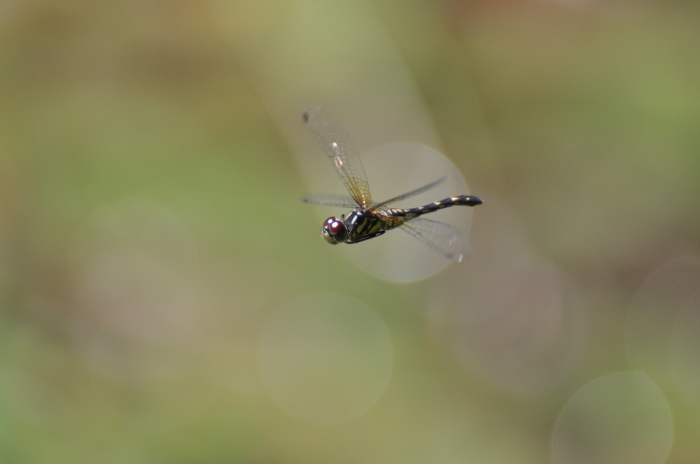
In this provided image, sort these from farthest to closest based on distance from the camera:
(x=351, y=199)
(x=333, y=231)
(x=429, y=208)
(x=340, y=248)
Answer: (x=340, y=248) < (x=429, y=208) < (x=351, y=199) < (x=333, y=231)

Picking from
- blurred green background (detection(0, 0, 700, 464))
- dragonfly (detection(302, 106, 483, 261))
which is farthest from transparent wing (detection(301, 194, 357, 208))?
blurred green background (detection(0, 0, 700, 464))

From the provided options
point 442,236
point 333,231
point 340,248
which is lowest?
point 333,231

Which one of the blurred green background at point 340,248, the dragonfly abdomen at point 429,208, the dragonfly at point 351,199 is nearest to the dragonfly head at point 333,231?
the dragonfly at point 351,199

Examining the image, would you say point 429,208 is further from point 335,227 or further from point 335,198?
point 335,227

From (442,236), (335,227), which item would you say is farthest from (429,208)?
(335,227)

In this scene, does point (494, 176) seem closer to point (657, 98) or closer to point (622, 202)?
point (622, 202)

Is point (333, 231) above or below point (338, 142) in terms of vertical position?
below

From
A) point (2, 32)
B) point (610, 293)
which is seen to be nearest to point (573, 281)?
point (610, 293)
